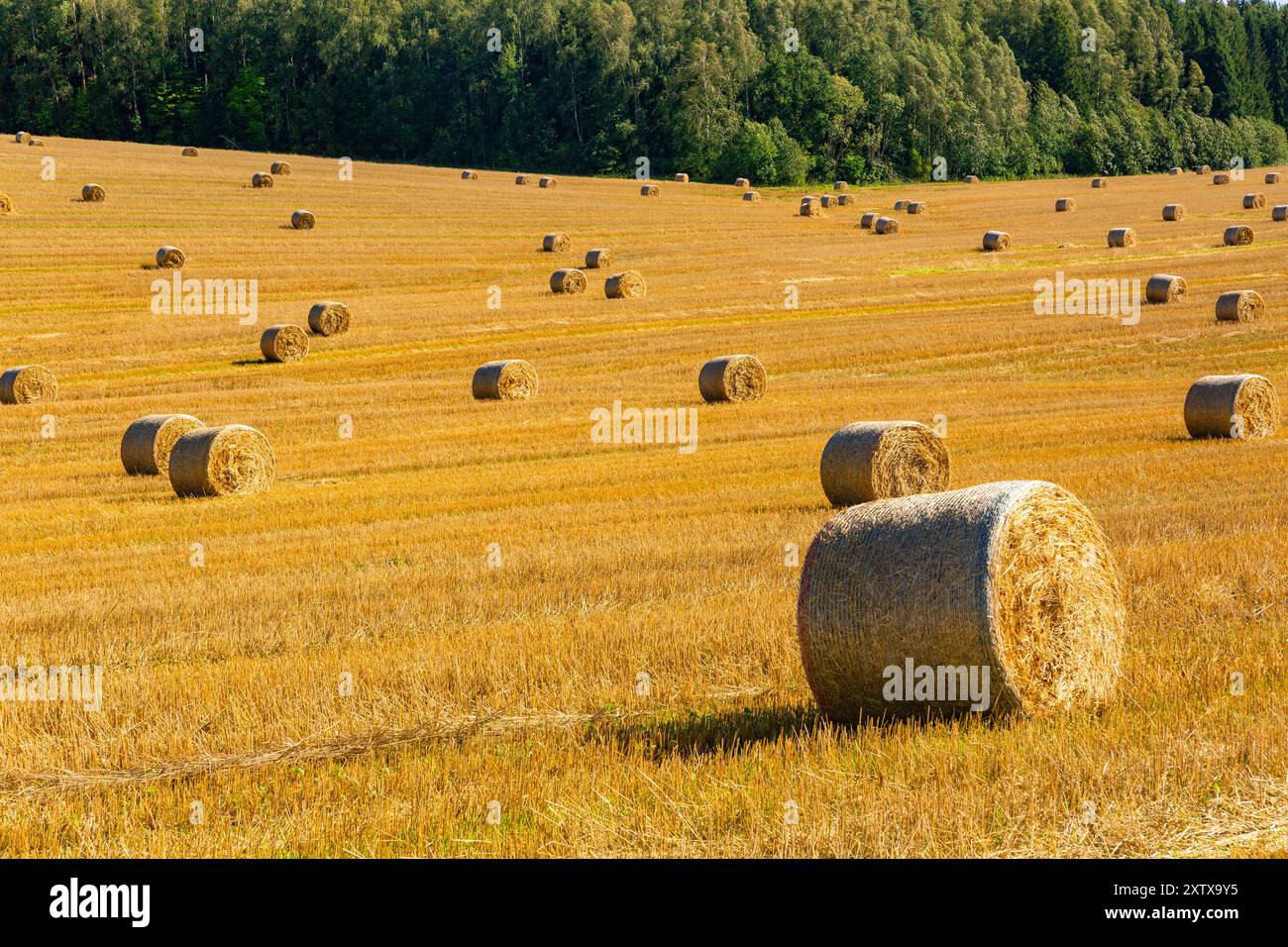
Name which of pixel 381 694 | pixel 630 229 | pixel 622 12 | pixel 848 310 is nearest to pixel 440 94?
pixel 622 12

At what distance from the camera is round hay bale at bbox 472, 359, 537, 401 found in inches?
1196

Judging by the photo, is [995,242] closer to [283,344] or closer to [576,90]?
[283,344]

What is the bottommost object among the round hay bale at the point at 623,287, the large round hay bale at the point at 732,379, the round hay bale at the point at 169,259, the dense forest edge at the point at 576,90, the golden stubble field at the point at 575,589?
the golden stubble field at the point at 575,589

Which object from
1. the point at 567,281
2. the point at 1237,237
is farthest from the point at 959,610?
the point at 1237,237

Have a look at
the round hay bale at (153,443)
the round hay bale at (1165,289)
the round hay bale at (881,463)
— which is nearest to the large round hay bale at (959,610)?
the round hay bale at (881,463)

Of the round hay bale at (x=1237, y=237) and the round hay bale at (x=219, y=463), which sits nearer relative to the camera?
the round hay bale at (x=219, y=463)

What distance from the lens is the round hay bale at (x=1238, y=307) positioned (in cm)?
3703

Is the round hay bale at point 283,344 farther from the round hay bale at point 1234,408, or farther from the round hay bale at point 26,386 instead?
the round hay bale at point 1234,408

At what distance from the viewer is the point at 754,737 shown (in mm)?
8289

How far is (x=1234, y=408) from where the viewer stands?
71.0ft

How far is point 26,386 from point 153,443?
9975 millimetres

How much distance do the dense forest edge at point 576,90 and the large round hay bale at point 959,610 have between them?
307 feet

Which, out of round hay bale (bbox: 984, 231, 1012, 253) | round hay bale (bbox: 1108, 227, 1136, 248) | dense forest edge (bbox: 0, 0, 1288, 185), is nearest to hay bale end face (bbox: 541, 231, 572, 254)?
round hay bale (bbox: 984, 231, 1012, 253)

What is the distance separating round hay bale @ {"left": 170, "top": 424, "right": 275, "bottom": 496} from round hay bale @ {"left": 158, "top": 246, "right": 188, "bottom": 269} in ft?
106
